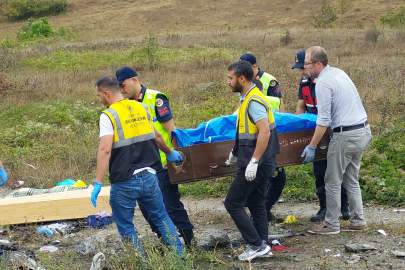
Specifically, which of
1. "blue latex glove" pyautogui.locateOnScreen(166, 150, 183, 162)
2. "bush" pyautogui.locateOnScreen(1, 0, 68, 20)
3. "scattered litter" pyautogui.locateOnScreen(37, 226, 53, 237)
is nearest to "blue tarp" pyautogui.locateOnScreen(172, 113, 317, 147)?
"blue latex glove" pyautogui.locateOnScreen(166, 150, 183, 162)

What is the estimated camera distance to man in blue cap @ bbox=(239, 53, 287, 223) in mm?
4859

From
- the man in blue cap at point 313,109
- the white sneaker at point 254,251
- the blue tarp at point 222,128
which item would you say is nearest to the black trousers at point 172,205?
the blue tarp at point 222,128

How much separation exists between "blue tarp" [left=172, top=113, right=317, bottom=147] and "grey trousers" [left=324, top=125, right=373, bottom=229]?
1.40 feet

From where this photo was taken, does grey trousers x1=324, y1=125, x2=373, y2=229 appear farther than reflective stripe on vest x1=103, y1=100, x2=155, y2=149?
Yes

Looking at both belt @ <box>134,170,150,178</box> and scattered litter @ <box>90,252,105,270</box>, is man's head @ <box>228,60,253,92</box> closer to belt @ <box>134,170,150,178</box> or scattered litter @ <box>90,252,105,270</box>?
belt @ <box>134,170,150,178</box>

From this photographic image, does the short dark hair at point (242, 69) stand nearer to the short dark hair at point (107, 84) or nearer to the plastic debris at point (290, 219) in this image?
the short dark hair at point (107, 84)

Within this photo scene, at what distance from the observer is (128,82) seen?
3850mm

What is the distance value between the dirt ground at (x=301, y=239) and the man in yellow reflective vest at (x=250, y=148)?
0.22 m

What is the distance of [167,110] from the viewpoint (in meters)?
3.94

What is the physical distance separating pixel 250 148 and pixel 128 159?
41.5 inches

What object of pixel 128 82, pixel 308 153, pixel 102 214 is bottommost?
pixel 102 214

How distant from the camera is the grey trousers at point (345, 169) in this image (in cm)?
412

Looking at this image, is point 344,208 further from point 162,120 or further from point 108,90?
point 108,90

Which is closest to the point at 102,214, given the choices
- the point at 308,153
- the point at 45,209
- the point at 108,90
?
the point at 45,209
